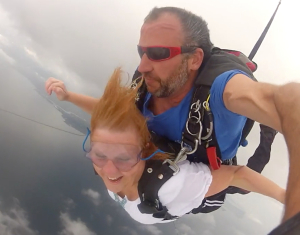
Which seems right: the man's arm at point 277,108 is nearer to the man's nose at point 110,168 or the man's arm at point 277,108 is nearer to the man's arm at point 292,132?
the man's arm at point 292,132

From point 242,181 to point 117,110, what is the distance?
3.12ft

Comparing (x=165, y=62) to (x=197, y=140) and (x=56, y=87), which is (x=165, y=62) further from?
(x=56, y=87)

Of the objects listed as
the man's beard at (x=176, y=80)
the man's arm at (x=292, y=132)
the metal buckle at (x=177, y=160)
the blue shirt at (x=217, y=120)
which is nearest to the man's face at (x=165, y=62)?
the man's beard at (x=176, y=80)

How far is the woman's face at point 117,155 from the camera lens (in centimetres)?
118

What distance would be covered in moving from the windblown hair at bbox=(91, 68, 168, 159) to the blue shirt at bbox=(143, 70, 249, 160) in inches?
8.2

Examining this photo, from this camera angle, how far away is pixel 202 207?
66.3 inches

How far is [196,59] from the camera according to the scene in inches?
54.2

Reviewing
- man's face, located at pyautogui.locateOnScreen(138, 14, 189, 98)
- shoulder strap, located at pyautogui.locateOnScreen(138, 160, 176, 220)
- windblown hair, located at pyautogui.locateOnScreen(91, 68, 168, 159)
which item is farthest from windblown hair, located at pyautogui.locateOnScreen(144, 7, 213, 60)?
shoulder strap, located at pyautogui.locateOnScreen(138, 160, 176, 220)

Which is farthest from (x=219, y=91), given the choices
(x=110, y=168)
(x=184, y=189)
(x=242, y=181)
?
(x=242, y=181)

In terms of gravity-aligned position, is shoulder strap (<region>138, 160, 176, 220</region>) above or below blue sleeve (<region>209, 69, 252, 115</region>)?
below

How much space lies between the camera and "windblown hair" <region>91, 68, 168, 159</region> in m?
1.15

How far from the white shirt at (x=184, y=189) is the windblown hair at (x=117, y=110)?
27 centimetres

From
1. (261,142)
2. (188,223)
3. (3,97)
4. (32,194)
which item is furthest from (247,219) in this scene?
(261,142)

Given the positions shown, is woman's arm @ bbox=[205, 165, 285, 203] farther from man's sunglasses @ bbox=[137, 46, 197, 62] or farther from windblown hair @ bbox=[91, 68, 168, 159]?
man's sunglasses @ bbox=[137, 46, 197, 62]
